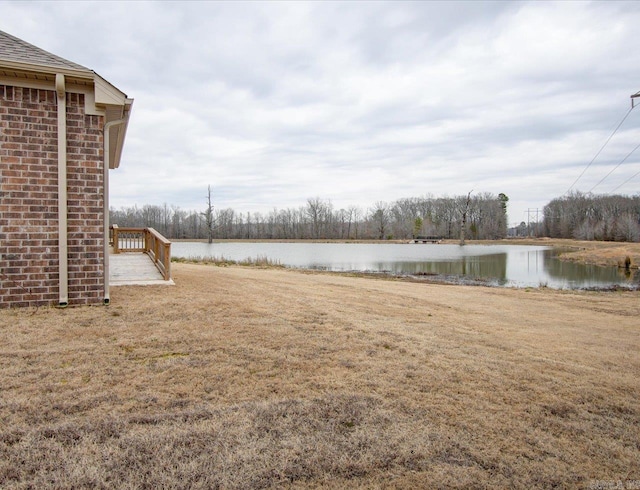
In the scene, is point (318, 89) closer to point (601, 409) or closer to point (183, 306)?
point (183, 306)

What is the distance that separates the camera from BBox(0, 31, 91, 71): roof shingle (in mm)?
5540

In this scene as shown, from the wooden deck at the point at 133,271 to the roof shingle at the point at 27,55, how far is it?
384cm

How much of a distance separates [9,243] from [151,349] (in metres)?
3.07

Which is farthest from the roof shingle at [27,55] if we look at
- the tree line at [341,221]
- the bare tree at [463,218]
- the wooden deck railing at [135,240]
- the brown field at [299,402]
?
the tree line at [341,221]

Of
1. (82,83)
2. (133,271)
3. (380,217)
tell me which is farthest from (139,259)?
(380,217)

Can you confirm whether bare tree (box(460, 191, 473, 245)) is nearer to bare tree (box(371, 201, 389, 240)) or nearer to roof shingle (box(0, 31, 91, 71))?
bare tree (box(371, 201, 389, 240))

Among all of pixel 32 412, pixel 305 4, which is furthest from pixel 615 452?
pixel 305 4

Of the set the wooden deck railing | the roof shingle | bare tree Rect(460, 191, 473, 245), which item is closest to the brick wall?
the roof shingle

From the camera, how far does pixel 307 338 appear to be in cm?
510

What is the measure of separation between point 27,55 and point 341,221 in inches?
3028

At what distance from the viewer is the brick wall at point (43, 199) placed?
567cm

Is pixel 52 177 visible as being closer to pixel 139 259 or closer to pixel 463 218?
pixel 139 259

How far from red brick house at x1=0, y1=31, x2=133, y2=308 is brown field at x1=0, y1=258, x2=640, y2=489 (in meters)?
0.57

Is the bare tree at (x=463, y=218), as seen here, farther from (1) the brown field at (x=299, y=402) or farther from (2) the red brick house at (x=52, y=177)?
(2) the red brick house at (x=52, y=177)
